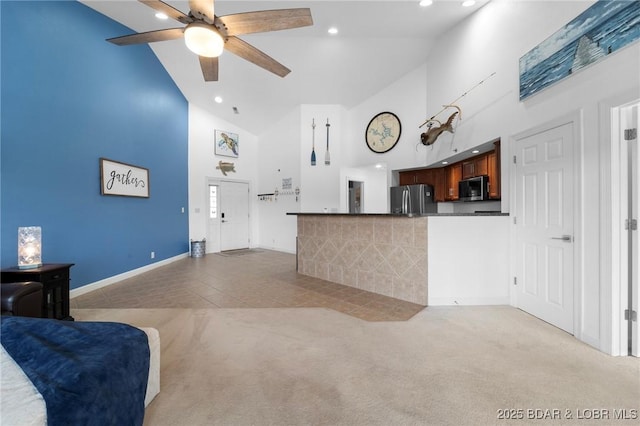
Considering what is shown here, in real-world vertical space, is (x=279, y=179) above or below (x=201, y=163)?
below

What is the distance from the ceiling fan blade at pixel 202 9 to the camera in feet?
6.17

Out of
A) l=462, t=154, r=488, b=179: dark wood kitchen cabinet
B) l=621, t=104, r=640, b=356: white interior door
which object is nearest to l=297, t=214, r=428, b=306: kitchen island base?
l=621, t=104, r=640, b=356: white interior door

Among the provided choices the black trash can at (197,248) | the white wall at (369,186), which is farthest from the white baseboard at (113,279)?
the white wall at (369,186)

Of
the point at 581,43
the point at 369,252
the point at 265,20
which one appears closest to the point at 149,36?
the point at 265,20

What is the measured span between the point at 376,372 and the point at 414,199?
3918 millimetres

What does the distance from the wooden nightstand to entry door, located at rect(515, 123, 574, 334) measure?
4.65 metres

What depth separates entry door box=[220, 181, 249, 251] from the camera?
6.98 m

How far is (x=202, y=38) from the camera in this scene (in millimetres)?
2041

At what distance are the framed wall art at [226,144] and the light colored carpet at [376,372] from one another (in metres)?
4.98

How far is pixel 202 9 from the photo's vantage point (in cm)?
193

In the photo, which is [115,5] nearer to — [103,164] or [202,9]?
[103,164]

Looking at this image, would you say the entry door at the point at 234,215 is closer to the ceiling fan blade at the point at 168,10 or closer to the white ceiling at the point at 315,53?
the white ceiling at the point at 315,53

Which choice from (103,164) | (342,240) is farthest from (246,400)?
(103,164)

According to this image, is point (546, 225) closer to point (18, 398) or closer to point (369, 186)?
point (18, 398)
